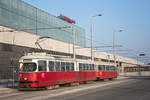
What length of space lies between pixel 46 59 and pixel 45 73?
116 cm

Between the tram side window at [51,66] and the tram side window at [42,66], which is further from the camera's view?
the tram side window at [51,66]

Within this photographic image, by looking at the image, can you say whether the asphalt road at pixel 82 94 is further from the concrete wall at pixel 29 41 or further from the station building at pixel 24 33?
the concrete wall at pixel 29 41

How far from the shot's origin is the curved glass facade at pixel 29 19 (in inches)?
1485

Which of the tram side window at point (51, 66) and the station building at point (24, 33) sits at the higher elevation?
the station building at point (24, 33)

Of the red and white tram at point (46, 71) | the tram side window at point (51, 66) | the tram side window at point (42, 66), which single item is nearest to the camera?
the red and white tram at point (46, 71)

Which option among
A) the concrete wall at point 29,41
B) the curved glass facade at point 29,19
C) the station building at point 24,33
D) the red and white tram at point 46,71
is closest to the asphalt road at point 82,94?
the red and white tram at point 46,71

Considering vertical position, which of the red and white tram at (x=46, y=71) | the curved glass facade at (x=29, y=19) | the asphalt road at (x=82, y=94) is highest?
the curved glass facade at (x=29, y=19)

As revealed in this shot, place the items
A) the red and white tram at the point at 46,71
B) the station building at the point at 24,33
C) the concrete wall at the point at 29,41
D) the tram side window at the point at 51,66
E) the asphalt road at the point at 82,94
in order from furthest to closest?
the concrete wall at the point at 29,41
the station building at the point at 24,33
the tram side window at the point at 51,66
the red and white tram at the point at 46,71
the asphalt road at the point at 82,94

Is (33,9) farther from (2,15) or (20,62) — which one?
(20,62)

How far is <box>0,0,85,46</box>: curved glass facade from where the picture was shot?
124ft

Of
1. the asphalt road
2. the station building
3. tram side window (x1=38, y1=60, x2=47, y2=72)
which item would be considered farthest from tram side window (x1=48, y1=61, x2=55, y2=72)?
the station building

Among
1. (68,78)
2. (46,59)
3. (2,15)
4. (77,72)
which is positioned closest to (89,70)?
(77,72)

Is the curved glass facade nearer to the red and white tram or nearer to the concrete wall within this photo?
the concrete wall

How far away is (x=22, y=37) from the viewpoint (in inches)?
1547
